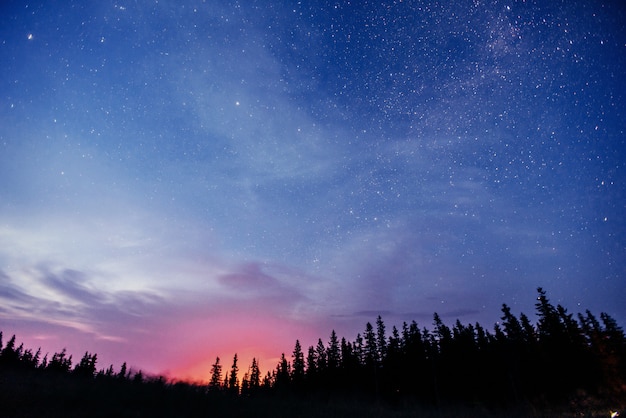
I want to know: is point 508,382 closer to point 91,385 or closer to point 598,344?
point 598,344

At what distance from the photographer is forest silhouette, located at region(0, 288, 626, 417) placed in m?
13.3

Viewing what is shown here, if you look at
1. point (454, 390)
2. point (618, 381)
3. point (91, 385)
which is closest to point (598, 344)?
point (618, 381)

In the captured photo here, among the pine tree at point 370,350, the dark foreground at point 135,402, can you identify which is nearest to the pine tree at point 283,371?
the pine tree at point 370,350

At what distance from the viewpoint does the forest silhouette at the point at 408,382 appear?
1329cm

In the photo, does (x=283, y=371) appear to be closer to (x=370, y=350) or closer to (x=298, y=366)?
(x=298, y=366)

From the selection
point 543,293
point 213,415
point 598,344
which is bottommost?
point 213,415

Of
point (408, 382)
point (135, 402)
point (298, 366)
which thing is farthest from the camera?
point (298, 366)

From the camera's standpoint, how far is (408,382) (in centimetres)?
5128

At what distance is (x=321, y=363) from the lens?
7069 centimetres

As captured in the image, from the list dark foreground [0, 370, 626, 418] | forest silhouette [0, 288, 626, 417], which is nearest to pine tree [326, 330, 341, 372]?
Answer: forest silhouette [0, 288, 626, 417]

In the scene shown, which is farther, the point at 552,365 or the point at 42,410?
the point at 552,365

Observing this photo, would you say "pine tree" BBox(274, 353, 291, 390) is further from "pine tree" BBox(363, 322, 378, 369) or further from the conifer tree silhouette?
"pine tree" BBox(363, 322, 378, 369)

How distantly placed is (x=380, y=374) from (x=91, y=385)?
54.0 meters

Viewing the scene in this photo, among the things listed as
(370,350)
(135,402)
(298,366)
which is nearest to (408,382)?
(370,350)
